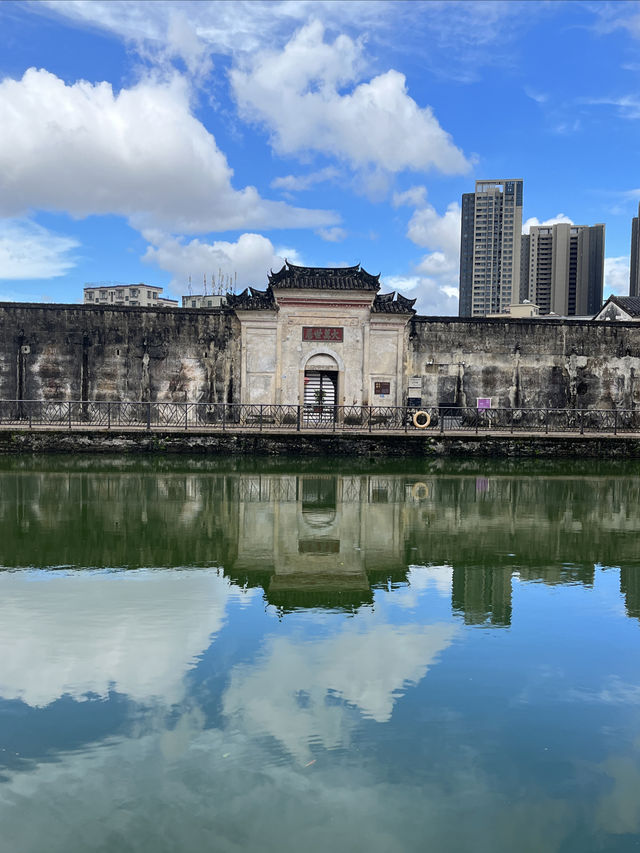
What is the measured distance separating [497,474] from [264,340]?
37.8ft

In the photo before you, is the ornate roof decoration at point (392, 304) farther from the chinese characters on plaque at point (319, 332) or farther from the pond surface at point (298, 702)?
the pond surface at point (298, 702)

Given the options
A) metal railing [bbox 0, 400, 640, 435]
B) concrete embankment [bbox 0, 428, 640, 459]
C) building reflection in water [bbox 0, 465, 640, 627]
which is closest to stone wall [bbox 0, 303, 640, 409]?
metal railing [bbox 0, 400, 640, 435]

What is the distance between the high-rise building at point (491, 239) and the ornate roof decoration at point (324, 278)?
94401mm

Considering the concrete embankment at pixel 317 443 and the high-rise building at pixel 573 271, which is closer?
the concrete embankment at pixel 317 443

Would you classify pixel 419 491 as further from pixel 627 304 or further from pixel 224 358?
pixel 627 304

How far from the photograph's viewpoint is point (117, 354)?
1136 inches

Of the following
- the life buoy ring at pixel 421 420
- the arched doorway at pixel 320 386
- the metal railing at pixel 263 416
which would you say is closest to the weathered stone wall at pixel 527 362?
the metal railing at pixel 263 416

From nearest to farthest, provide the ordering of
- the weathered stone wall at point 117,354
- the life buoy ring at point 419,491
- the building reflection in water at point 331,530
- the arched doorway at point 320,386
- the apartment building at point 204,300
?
1. the building reflection in water at point 331,530
2. the life buoy ring at point 419,491
3. the weathered stone wall at point 117,354
4. the arched doorway at point 320,386
5. the apartment building at point 204,300

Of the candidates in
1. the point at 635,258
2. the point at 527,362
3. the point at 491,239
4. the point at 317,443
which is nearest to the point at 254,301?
the point at 317,443

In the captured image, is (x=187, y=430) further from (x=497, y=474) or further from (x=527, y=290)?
(x=527, y=290)

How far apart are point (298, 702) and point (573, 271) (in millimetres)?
100580

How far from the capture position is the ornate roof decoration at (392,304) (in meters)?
28.8

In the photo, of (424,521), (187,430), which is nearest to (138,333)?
(187,430)

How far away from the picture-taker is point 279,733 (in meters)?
5.57
